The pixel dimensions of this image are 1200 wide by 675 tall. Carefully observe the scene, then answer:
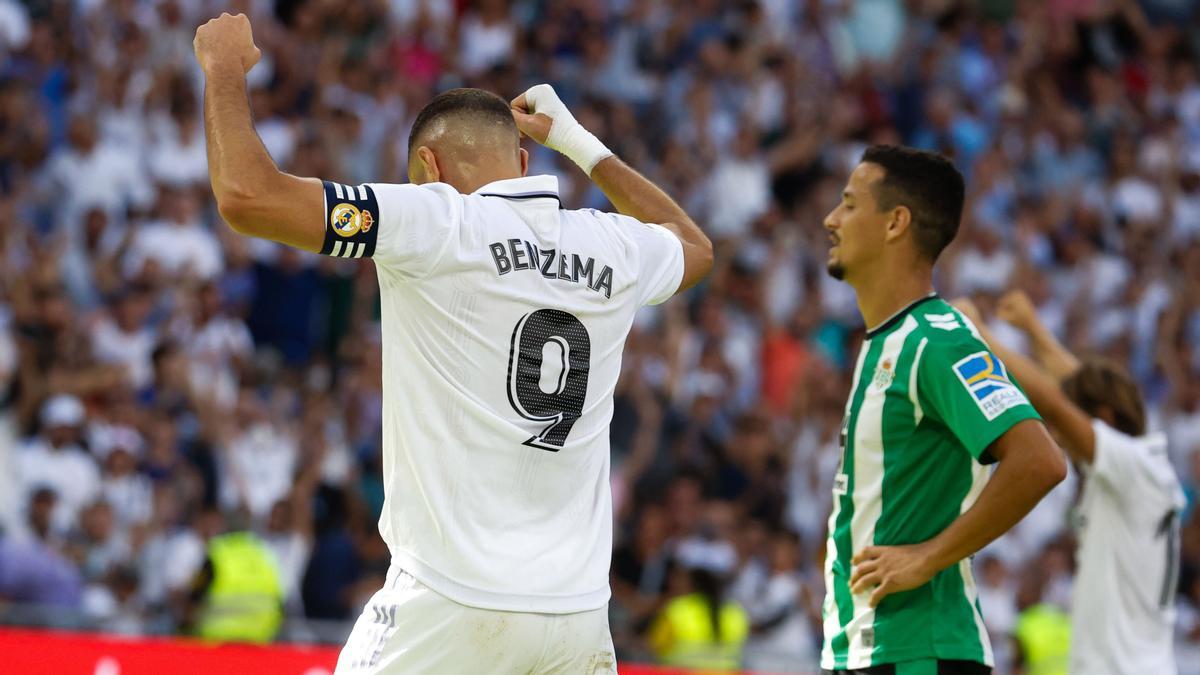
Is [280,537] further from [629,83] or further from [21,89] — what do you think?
[629,83]

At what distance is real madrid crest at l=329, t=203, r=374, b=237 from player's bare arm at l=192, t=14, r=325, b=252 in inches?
1.3

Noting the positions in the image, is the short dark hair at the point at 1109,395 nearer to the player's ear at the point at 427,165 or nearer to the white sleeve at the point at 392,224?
the player's ear at the point at 427,165

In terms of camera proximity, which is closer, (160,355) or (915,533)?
(915,533)

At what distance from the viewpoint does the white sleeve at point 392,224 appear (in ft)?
14.2

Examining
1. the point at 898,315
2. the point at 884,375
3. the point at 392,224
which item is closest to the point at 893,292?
the point at 898,315

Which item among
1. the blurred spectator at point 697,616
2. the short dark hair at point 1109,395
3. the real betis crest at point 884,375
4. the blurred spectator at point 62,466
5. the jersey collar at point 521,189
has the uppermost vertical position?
the jersey collar at point 521,189

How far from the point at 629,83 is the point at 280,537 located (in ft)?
21.2

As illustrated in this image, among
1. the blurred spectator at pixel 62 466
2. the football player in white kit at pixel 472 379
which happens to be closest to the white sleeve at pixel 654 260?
the football player in white kit at pixel 472 379

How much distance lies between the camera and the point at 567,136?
220 inches

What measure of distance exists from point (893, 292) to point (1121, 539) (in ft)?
6.77

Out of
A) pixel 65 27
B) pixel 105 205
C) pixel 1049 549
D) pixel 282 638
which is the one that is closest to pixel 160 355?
pixel 105 205

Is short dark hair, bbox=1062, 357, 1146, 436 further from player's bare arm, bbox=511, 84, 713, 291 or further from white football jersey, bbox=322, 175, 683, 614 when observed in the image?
white football jersey, bbox=322, 175, 683, 614

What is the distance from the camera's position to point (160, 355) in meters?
12.0

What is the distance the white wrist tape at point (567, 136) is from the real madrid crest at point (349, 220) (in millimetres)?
1358
